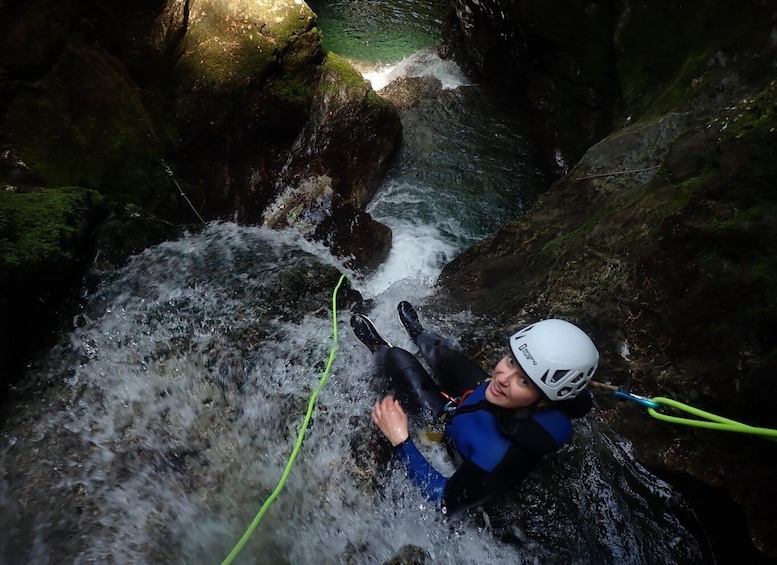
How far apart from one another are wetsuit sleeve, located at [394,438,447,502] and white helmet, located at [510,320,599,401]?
0.87 m

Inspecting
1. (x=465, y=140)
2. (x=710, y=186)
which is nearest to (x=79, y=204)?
(x=710, y=186)

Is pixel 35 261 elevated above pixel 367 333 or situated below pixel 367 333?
above

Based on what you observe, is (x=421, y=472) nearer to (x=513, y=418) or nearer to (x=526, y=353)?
(x=513, y=418)

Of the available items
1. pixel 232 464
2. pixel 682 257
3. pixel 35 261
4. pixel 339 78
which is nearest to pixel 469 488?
pixel 232 464

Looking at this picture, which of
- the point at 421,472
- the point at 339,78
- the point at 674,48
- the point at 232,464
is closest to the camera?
the point at 421,472

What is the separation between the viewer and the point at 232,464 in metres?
3.09

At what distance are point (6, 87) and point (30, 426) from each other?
3049 millimetres

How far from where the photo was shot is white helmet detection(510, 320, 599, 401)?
7.98 ft

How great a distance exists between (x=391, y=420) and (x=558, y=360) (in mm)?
1194

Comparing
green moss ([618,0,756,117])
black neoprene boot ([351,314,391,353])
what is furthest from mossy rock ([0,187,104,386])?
green moss ([618,0,756,117])

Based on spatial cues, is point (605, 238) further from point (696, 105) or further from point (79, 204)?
point (79, 204)

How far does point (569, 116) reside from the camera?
817 cm

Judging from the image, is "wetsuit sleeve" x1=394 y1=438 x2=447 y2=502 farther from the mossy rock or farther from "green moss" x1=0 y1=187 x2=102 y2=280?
"green moss" x1=0 y1=187 x2=102 y2=280

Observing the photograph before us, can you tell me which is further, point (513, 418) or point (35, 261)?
point (35, 261)
